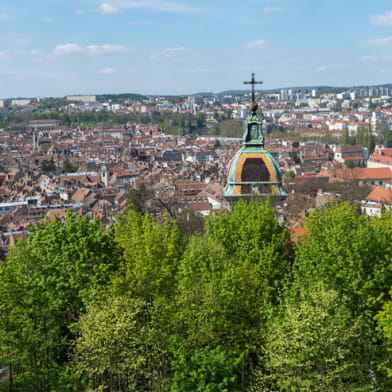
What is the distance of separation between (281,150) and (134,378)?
398ft

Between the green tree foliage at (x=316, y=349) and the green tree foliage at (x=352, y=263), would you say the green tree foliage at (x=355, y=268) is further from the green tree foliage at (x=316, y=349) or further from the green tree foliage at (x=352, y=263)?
the green tree foliage at (x=316, y=349)

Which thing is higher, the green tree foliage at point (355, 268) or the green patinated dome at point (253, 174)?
the green patinated dome at point (253, 174)

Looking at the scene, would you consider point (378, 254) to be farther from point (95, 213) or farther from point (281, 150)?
point (281, 150)

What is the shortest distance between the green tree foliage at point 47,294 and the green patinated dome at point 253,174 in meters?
7.43

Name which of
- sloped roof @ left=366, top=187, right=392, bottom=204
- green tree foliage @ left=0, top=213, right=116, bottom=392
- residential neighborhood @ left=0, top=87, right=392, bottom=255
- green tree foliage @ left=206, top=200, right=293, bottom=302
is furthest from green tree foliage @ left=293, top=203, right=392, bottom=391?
sloped roof @ left=366, top=187, right=392, bottom=204

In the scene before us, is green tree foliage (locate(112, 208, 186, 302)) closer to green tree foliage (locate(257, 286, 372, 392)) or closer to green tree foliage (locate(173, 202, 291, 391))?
green tree foliage (locate(173, 202, 291, 391))

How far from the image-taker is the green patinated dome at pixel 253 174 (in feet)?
88.9

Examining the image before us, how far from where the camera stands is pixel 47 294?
1938cm

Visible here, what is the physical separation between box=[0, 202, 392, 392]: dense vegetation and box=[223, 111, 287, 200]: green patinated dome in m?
4.11

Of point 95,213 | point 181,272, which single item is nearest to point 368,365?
point 181,272

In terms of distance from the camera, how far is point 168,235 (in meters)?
22.3

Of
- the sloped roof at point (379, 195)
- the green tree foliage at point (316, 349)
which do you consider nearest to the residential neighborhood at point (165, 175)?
the sloped roof at point (379, 195)

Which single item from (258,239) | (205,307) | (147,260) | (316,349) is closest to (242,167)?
(258,239)

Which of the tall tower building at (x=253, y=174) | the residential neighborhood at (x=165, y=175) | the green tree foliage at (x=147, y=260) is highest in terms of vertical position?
the tall tower building at (x=253, y=174)
